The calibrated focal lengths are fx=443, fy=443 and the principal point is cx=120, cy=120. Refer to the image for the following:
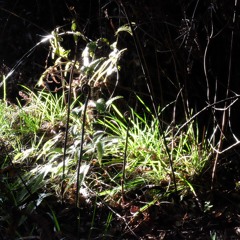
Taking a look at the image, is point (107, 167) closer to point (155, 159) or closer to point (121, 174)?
point (121, 174)

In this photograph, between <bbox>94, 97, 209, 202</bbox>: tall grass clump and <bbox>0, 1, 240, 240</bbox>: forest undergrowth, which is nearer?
<bbox>0, 1, 240, 240</bbox>: forest undergrowth

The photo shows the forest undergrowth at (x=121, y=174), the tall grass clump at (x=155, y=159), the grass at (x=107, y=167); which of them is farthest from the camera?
the tall grass clump at (x=155, y=159)

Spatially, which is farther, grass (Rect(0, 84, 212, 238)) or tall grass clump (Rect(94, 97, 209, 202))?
tall grass clump (Rect(94, 97, 209, 202))

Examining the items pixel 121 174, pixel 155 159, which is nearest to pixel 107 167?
pixel 121 174

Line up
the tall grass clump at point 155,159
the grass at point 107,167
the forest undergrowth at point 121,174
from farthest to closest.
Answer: the tall grass clump at point 155,159
the grass at point 107,167
the forest undergrowth at point 121,174

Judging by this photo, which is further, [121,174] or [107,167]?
[107,167]

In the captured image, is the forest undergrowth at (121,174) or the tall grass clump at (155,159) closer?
the forest undergrowth at (121,174)

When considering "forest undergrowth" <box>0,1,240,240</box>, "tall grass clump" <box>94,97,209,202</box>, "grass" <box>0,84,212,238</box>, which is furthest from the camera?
"tall grass clump" <box>94,97,209,202</box>

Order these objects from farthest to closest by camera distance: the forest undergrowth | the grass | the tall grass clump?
the tall grass clump → the grass → the forest undergrowth

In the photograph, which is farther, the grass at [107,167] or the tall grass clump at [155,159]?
the tall grass clump at [155,159]

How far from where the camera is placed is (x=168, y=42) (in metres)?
2.56

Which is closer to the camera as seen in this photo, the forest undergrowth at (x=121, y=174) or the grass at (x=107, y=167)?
the forest undergrowth at (x=121, y=174)

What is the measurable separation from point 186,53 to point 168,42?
12.7 inches

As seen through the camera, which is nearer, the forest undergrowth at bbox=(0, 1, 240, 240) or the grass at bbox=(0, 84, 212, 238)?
the forest undergrowth at bbox=(0, 1, 240, 240)
